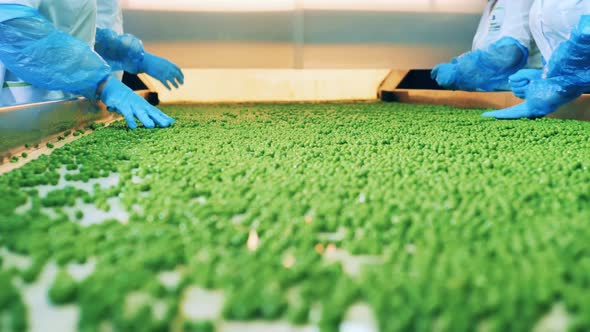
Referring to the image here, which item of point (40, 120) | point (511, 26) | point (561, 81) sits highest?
point (511, 26)

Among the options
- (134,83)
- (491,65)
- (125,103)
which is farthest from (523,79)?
(134,83)

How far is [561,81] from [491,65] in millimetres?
975

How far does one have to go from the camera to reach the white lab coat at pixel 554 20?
1.99 metres

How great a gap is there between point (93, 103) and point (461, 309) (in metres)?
2.30

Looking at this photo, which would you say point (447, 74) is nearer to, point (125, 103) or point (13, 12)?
point (125, 103)

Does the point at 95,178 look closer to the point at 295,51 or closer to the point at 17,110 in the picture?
the point at 17,110

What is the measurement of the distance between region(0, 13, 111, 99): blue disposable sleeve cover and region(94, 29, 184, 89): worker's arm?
89 centimetres

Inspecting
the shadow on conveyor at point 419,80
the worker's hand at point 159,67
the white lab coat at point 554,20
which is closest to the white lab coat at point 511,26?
the white lab coat at point 554,20

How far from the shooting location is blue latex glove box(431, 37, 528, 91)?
116 inches

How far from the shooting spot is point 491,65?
3.04m

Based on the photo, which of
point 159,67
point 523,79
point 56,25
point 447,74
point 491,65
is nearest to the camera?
point 56,25

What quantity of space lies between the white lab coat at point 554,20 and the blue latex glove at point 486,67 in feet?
1.84

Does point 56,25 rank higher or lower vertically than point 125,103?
higher

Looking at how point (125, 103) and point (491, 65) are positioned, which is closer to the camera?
point (125, 103)
